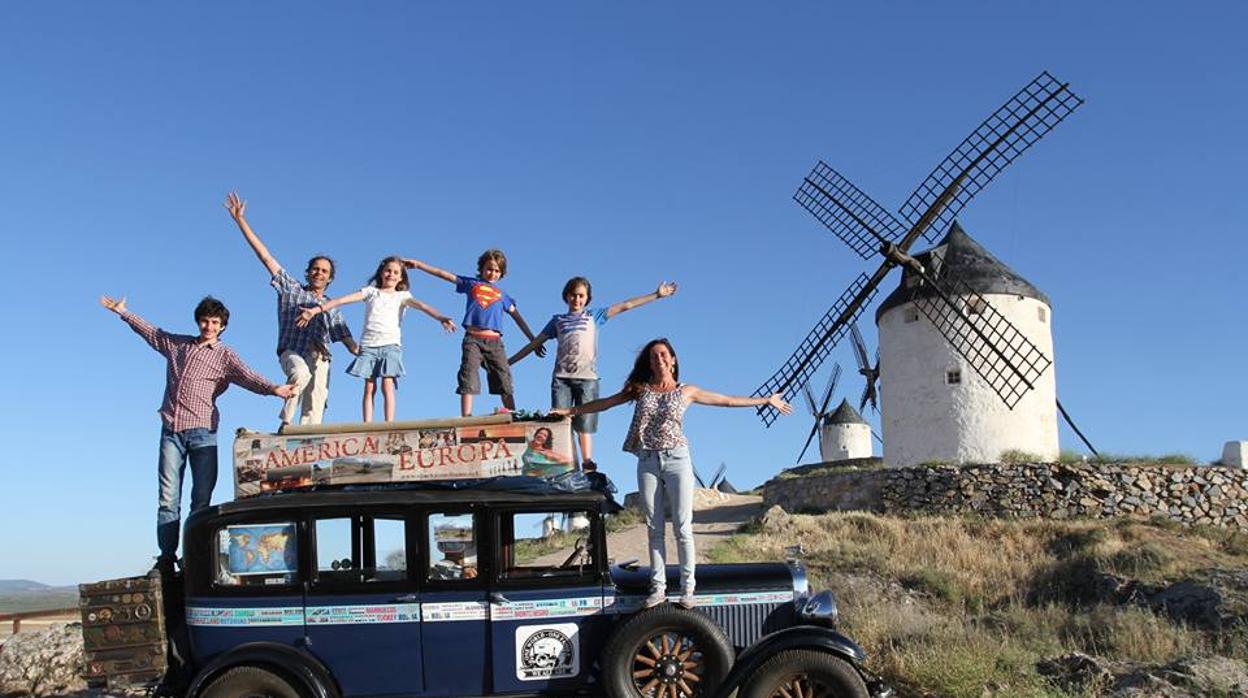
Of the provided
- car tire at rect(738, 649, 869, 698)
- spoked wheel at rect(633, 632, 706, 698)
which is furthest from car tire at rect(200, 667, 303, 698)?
car tire at rect(738, 649, 869, 698)

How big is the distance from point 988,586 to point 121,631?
50.7 feet

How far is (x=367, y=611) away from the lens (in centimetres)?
673

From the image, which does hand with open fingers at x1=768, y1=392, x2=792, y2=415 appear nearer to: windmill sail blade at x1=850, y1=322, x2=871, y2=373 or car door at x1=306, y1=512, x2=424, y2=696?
car door at x1=306, y1=512, x2=424, y2=696

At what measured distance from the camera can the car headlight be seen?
23.5 feet

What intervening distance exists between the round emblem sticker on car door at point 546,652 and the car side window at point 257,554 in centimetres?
159

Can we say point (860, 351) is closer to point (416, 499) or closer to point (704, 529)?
point (704, 529)

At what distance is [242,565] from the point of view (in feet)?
22.6

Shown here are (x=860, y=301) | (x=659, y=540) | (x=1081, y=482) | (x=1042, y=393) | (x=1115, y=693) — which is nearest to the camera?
(x=659, y=540)

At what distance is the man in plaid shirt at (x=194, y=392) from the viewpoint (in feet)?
26.4

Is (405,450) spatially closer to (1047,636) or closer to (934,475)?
(1047,636)

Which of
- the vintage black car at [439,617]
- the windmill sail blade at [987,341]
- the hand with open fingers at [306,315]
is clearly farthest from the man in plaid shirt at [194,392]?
the windmill sail blade at [987,341]

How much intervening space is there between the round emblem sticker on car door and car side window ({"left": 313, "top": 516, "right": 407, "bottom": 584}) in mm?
912

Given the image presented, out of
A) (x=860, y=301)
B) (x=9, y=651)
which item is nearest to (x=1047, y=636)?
(x=9, y=651)

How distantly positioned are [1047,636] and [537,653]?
7.94m
